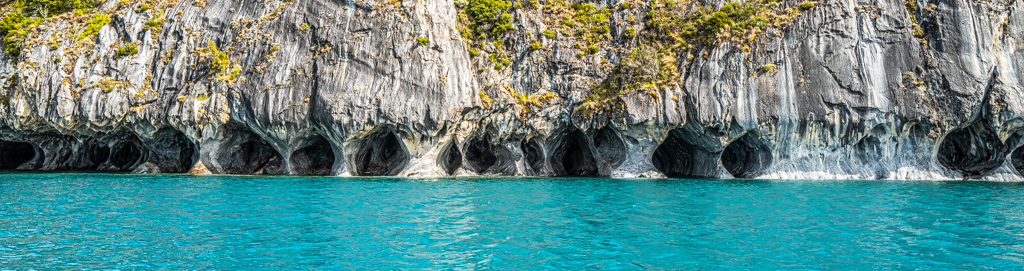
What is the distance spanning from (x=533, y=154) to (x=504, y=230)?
29.4 m

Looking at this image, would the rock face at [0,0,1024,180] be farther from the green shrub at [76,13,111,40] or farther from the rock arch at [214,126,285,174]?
the green shrub at [76,13,111,40]

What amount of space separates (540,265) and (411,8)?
3382 centimetres

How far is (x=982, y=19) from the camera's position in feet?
126

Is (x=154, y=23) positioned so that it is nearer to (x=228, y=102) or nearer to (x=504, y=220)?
(x=228, y=102)

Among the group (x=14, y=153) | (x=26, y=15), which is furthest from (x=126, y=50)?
(x=14, y=153)

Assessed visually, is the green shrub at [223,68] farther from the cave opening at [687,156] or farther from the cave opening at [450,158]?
the cave opening at [687,156]

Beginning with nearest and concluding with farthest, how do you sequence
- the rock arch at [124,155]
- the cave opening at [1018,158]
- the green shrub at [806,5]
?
the cave opening at [1018,158] < the green shrub at [806,5] < the rock arch at [124,155]

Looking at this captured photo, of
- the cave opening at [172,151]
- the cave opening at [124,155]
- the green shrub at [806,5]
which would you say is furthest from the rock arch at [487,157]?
the cave opening at [124,155]

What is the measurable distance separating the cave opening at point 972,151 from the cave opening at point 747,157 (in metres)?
11.0

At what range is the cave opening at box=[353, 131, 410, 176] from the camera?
41.7 m

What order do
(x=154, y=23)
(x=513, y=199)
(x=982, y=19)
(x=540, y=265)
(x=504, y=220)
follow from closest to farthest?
(x=540, y=265) < (x=504, y=220) < (x=513, y=199) < (x=982, y=19) < (x=154, y=23)

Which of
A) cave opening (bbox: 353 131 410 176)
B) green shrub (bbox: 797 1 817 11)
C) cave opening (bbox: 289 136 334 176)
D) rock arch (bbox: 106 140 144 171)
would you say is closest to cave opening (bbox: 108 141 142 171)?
rock arch (bbox: 106 140 144 171)

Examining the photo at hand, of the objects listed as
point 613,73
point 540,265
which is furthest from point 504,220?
point 613,73

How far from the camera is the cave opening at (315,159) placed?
4262cm
